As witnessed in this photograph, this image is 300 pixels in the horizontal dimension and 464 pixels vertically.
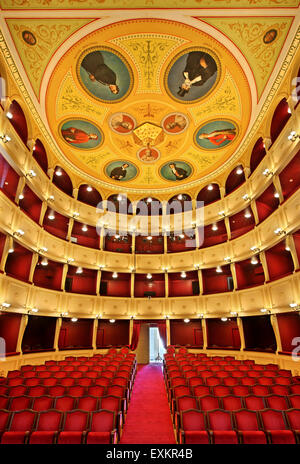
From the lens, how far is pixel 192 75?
33.0 feet

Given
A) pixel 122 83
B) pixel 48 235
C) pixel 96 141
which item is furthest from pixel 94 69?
pixel 48 235

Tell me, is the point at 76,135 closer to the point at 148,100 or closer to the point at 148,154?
the point at 148,154

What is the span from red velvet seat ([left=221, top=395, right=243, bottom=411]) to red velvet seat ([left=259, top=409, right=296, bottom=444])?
71 centimetres

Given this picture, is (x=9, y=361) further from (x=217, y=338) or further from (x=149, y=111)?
(x=149, y=111)

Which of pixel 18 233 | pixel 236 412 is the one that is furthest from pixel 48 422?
pixel 18 233

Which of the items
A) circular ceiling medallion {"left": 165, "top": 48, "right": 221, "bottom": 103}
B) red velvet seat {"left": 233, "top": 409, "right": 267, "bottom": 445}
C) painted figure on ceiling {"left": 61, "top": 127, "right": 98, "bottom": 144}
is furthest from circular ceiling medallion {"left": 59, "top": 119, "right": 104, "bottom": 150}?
red velvet seat {"left": 233, "top": 409, "right": 267, "bottom": 445}

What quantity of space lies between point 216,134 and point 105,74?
260 inches

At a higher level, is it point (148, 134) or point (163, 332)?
point (148, 134)

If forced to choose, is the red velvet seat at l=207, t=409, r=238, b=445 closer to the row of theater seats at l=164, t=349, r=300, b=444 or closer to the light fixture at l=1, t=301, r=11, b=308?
the row of theater seats at l=164, t=349, r=300, b=444

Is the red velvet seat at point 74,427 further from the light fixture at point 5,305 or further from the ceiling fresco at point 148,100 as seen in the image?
the ceiling fresco at point 148,100

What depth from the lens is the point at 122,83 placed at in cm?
1044
